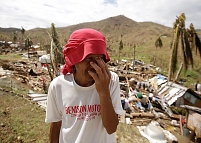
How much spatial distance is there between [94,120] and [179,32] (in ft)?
42.3

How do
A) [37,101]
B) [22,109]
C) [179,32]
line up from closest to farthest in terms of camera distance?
1. [22,109]
2. [37,101]
3. [179,32]

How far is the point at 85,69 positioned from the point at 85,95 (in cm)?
20

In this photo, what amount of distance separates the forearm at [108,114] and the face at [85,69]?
0.66ft

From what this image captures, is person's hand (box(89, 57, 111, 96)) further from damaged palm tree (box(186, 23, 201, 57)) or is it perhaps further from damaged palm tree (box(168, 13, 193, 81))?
damaged palm tree (box(186, 23, 201, 57))

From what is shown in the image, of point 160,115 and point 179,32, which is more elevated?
point 179,32

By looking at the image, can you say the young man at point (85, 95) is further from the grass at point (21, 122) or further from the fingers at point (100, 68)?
Result: the grass at point (21, 122)

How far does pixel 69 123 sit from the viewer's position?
4.15ft

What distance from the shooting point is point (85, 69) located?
46.4 inches

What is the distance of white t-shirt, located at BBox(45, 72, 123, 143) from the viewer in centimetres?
121

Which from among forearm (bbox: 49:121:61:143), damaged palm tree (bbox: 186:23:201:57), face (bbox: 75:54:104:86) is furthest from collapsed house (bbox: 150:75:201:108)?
face (bbox: 75:54:104:86)

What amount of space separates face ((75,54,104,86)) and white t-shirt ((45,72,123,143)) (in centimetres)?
6

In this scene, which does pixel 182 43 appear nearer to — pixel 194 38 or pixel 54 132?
pixel 194 38

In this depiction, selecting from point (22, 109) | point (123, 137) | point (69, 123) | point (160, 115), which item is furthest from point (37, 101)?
point (69, 123)

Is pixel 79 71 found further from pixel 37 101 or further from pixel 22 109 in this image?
pixel 37 101
